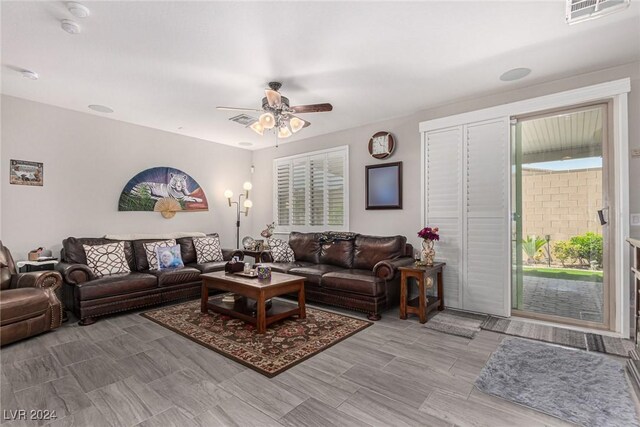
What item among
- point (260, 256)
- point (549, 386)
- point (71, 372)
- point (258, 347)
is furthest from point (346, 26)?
point (260, 256)

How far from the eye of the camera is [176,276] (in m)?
4.26

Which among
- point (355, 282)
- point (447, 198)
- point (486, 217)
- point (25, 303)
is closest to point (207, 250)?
point (25, 303)

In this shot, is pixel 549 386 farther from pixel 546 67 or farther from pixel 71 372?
pixel 71 372

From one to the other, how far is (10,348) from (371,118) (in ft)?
16.3

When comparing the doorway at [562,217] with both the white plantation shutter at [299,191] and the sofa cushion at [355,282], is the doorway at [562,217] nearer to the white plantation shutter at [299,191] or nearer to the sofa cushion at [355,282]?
the sofa cushion at [355,282]

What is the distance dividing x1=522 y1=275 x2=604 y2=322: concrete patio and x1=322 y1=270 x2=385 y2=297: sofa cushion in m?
1.82

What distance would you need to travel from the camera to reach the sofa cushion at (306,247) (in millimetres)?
5102

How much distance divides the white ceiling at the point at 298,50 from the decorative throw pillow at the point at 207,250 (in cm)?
221

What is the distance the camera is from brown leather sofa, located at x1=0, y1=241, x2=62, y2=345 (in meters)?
2.87

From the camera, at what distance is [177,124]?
498 cm

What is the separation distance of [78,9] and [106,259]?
298cm

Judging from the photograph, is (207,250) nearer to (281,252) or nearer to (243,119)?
(281,252)

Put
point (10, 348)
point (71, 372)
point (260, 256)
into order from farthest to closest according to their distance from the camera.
→ point (260, 256) < point (10, 348) < point (71, 372)

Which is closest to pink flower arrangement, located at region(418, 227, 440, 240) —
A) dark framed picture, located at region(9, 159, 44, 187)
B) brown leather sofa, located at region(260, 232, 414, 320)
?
brown leather sofa, located at region(260, 232, 414, 320)
